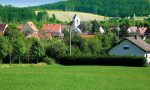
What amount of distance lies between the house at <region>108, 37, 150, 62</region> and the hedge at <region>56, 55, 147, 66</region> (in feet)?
26.0

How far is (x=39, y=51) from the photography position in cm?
6881

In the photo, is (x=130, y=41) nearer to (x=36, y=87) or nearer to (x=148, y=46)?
(x=148, y=46)

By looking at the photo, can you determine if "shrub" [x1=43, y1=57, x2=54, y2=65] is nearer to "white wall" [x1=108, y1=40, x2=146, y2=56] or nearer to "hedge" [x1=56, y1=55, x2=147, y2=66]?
"hedge" [x1=56, y1=55, x2=147, y2=66]

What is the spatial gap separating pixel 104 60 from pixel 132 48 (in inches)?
377

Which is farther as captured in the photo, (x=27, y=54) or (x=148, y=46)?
(x=148, y=46)

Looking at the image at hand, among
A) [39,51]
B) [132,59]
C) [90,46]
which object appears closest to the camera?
[132,59]

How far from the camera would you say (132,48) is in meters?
74.3

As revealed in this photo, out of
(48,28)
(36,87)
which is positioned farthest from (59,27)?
(36,87)

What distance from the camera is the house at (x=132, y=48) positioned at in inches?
2874

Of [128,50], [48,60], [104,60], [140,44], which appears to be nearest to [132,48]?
[128,50]

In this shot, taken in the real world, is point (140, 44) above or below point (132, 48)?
above

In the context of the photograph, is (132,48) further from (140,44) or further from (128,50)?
(140,44)

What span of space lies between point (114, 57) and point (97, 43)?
798 inches

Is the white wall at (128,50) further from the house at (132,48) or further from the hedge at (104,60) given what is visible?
the hedge at (104,60)
